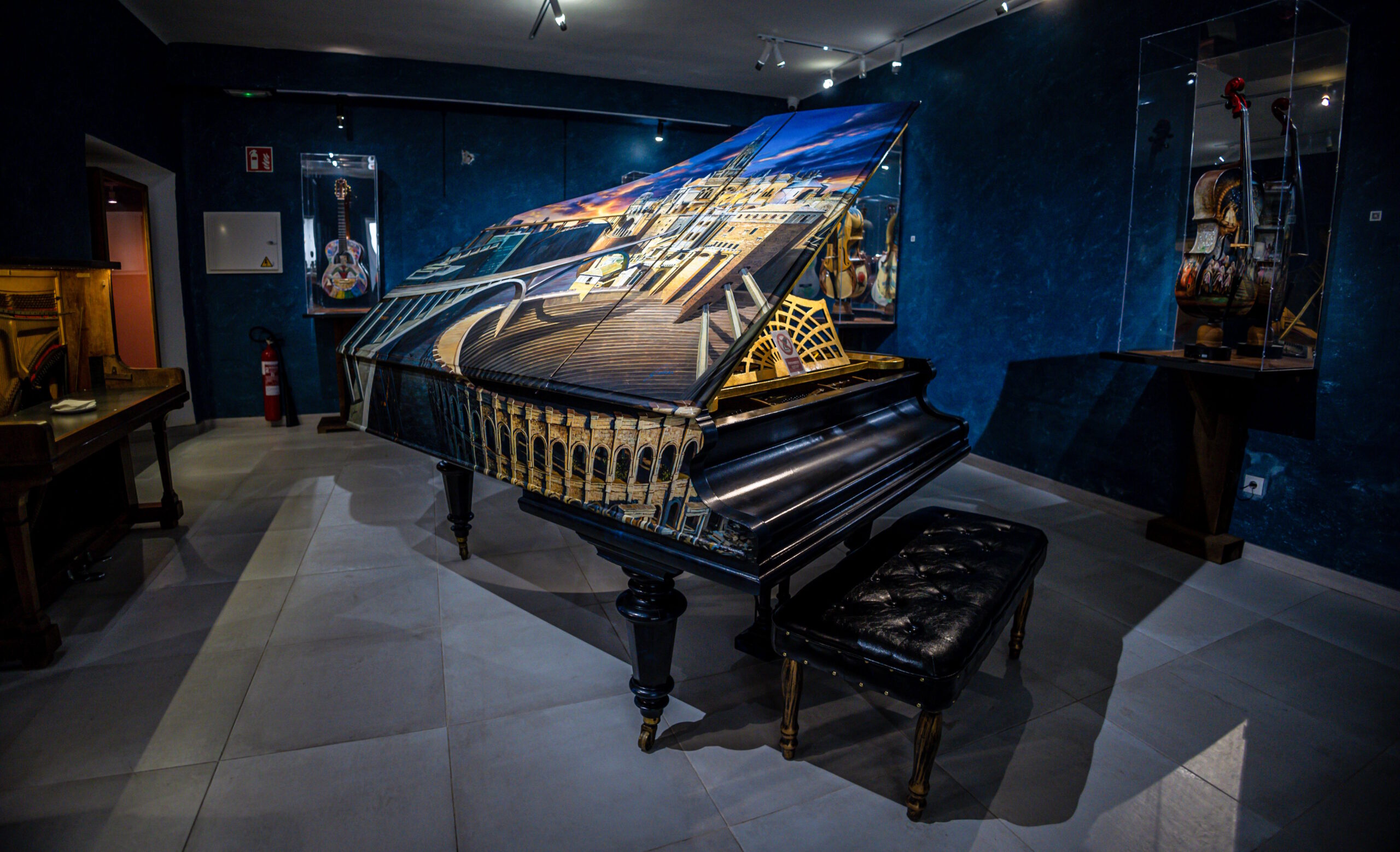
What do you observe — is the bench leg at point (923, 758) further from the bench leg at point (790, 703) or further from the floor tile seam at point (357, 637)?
the floor tile seam at point (357, 637)

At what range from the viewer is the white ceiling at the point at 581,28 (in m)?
4.04

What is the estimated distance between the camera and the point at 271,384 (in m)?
5.23

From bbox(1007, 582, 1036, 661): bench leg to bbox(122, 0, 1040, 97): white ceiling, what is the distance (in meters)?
3.50

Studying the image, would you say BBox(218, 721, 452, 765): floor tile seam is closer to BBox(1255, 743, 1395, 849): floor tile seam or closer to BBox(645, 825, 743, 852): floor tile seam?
BBox(645, 825, 743, 852): floor tile seam

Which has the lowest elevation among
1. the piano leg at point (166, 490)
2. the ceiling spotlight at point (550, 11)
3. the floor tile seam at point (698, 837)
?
the floor tile seam at point (698, 837)

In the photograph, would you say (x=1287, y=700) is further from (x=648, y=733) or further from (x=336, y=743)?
(x=336, y=743)

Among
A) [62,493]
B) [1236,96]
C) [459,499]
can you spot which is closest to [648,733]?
[459,499]

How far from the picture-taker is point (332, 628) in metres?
2.27

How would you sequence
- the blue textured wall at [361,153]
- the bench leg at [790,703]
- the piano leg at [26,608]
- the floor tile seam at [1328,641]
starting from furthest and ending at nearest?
the blue textured wall at [361,153], the floor tile seam at [1328,641], the piano leg at [26,608], the bench leg at [790,703]

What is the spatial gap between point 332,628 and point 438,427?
0.87 meters

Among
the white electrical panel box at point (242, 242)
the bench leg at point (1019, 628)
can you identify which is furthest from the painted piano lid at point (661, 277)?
the white electrical panel box at point (242, 242)

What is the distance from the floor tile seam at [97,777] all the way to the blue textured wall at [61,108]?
234 centimetres

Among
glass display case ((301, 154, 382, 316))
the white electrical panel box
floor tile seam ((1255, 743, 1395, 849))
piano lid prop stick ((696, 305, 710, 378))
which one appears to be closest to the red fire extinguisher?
glass display case ((301, 154, 382, 316))

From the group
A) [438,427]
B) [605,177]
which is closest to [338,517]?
[438,427]
